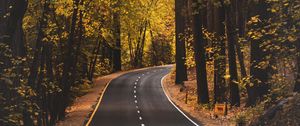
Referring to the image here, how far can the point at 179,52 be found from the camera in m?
47.8

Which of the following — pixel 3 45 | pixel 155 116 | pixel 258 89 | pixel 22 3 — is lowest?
pixel 155 116

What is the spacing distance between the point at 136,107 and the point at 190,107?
14.0ft

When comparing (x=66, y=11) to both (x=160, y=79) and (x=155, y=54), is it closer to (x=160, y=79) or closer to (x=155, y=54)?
(x=160, y=79)

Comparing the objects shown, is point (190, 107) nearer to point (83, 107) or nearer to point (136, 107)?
point (136, 107)

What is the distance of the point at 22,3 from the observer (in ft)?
34.9

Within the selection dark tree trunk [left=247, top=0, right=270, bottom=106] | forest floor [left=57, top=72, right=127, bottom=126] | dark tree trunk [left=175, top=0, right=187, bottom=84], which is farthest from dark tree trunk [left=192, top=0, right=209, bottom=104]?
dark tree trunk [left=175, top=0, right=187, bottom=84]

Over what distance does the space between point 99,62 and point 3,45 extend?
196ft

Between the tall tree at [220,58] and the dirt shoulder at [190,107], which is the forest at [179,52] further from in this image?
the dirt shoulder at [190,107]

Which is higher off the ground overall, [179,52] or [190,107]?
[179,52]

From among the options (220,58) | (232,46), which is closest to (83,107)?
(220,58)

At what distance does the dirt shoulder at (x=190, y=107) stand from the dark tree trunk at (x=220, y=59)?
58.1 inches

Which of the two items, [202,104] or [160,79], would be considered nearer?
[202,104]

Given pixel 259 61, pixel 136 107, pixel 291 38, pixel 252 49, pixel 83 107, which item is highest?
pixel 291 38

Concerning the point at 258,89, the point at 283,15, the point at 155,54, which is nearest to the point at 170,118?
the point at 258,89
